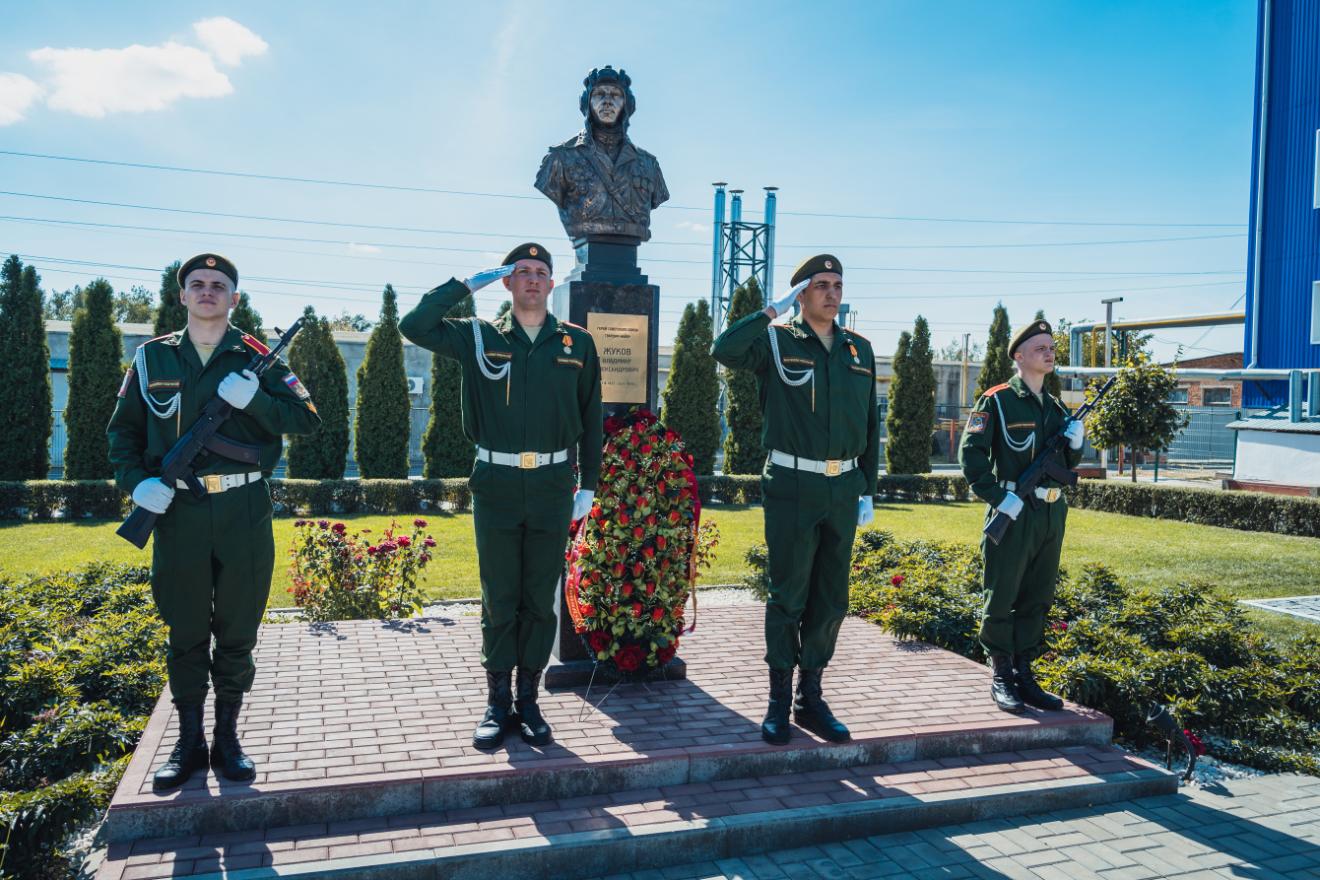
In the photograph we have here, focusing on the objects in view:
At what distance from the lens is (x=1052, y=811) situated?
4320 mm

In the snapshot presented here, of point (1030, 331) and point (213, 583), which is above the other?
point (1030, 331)

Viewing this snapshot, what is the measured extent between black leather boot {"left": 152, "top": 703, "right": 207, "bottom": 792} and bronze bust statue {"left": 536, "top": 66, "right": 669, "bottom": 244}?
3409mm

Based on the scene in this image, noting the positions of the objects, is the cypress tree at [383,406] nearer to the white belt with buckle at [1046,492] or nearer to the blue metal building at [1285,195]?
the white belt with buckle at [1046,492]

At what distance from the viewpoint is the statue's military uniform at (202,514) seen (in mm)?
3791

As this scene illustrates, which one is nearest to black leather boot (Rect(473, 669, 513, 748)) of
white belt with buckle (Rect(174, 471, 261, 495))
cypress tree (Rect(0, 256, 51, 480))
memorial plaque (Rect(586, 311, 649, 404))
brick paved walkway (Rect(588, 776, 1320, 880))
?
brick paved walkway (Rect(588, 776, 1320, 880))

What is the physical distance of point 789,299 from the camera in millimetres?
4492

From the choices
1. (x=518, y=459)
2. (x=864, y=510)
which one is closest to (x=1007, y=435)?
(x=864, y=510)

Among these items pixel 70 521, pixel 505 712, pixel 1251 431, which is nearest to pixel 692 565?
pixel 505 712

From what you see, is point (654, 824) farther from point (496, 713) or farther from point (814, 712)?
point (814, 712)

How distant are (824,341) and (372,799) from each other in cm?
297

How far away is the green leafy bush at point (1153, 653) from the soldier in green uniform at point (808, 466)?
1889 mm

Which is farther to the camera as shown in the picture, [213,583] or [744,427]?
[744,427]

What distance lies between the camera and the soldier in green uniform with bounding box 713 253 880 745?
14.6 feet

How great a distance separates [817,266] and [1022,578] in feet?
7.08
